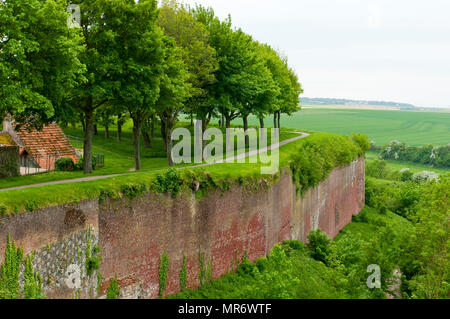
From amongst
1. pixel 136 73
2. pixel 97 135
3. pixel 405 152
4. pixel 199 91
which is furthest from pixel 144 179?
pixel 405 152

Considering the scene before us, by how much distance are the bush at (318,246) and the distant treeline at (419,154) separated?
92.5m

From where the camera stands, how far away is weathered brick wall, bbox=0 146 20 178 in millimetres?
23719

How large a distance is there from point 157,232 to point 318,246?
1656cm

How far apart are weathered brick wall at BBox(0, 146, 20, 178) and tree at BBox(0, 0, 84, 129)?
3.48m

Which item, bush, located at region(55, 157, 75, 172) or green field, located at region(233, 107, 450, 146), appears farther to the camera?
green field, located at region(233, 107, 450, 146)

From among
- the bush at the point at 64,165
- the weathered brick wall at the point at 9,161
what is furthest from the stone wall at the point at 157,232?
the bush at the point at 64,165

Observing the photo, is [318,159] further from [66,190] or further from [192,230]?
[66,190]

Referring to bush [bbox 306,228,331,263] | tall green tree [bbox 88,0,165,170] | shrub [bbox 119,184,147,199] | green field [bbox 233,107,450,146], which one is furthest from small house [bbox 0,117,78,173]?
green field [bbox 233,107,450,146]

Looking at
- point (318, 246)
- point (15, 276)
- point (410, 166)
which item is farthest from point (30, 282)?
point (410, 166)

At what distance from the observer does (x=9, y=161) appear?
2394 cm

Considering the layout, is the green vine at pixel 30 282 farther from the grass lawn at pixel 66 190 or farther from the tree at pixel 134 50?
the tree at pixel 134 50

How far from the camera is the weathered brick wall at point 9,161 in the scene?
23719 mm

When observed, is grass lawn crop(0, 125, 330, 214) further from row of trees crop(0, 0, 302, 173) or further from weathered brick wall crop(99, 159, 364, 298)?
row of trees crop(0, 0, 302, 173)

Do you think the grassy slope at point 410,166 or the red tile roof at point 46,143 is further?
the grassy slope at point 410,166
